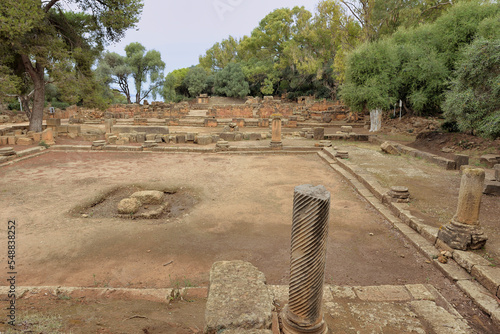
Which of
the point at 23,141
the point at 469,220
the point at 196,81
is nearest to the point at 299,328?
the point at 469,220

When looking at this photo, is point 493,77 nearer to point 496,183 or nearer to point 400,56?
point 496,183

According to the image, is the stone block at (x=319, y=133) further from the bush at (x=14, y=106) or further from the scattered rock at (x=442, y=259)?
the bush at (x=14, y=106)

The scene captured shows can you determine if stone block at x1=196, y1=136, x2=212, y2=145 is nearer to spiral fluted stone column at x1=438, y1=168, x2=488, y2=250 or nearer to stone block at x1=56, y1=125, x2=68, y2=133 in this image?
stone block at x1=56, y1=125, x2=68, y2=133

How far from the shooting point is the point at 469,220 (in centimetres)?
547

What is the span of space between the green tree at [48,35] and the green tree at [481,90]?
54.1 feet

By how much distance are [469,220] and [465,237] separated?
345 mm

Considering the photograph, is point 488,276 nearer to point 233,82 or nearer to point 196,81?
point 233,82

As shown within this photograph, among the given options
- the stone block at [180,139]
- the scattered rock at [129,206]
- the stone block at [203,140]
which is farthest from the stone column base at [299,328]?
the stone block at [180,139]

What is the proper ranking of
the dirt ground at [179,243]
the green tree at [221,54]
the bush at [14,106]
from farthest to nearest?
the green tree at [221,54] → the bush at [14,106] → the dirt ground at [179,243]

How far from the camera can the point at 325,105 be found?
34.3 m

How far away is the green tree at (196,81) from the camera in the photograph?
160 ft

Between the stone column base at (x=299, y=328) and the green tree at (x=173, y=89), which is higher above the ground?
Answer: the green tree at (x=173, y=89)

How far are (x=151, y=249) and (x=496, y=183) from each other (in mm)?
9311

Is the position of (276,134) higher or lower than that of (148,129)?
lower
